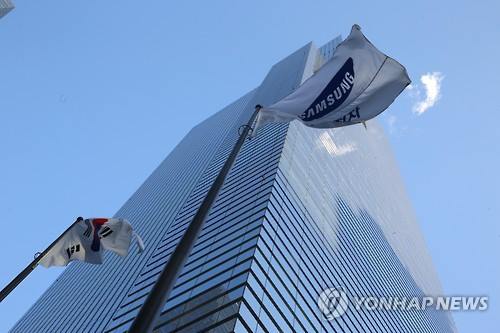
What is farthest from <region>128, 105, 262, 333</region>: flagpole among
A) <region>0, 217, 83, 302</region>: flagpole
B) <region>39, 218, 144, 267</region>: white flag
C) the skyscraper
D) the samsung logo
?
the skyscraper

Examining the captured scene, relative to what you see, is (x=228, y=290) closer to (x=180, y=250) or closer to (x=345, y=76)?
(x=345, y=76)

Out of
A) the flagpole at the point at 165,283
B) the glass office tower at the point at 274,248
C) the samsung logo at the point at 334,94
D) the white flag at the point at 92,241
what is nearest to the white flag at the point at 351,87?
the samsung logo at the point at 334,94

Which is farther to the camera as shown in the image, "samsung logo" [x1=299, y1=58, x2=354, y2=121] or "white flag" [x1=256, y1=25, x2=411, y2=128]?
"white flag" [x1=256, y1=25, x2=411, y2=128]

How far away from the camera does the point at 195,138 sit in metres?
150

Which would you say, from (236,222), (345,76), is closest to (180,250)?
(345,76)

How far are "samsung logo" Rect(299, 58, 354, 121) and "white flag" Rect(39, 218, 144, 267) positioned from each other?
6859 mm

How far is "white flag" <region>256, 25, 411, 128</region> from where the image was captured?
526 inches

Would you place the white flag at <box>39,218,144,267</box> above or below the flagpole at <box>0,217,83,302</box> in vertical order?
below

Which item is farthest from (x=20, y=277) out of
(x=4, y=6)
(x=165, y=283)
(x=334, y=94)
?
(x=4, y=6)

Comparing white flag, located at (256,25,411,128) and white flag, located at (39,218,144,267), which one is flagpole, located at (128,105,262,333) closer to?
white flag, located at (256,25,411,128)

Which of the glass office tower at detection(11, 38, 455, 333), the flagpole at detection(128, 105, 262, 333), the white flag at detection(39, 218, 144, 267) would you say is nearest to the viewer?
the flagpole at detection(128, 105, 262, 333)

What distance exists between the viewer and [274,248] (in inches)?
1452

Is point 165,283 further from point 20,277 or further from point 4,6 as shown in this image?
point 4,6

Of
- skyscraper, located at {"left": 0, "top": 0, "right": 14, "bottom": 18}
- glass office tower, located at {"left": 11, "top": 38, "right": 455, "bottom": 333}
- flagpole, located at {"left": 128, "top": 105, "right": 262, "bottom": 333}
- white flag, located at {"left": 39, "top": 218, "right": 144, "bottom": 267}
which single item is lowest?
glass office tower, located at {"left": 11, "top": 38, "right": 455, "bottom": 333}
